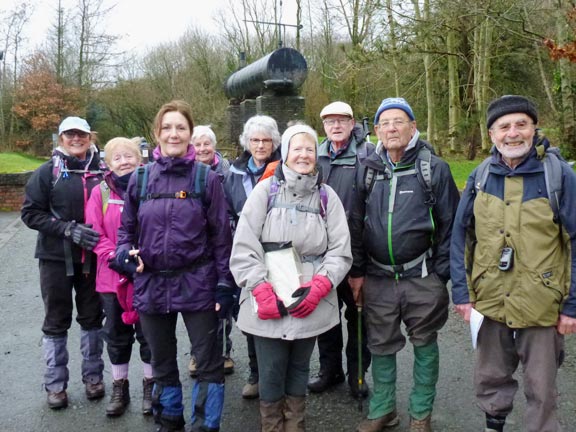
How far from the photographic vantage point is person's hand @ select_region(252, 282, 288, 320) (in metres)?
2.92

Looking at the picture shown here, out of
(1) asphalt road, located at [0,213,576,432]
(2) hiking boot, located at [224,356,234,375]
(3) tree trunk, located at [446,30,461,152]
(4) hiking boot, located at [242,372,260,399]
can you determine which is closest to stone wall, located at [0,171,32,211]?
(1) asphalt road, located at [0,213,576,432]

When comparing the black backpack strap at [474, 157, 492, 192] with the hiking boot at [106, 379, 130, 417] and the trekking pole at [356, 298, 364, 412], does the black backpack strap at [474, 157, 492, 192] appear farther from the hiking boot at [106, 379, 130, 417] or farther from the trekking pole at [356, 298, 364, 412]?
the hiking boot at [106, 379, 130, 417]

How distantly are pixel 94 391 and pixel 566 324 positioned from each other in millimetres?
3125

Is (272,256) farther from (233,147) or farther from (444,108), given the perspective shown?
(444,108)

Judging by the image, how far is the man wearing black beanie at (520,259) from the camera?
2.81 meters

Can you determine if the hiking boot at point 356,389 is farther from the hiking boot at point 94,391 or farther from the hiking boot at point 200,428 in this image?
the hiking boot at point 94,391

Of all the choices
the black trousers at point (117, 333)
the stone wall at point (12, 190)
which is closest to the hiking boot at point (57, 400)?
the black trousers at point (117, 333)

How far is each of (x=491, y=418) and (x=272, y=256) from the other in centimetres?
160

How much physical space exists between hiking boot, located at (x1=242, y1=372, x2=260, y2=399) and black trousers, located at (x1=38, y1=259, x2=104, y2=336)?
3.80 feet

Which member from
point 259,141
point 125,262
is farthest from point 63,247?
point 259,141

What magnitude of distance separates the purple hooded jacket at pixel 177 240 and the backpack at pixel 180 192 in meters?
0.02

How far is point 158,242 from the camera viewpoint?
313 centimetres

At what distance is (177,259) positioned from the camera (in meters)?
3.13

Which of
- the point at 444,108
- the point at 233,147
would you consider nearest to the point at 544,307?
the point at 233,147
